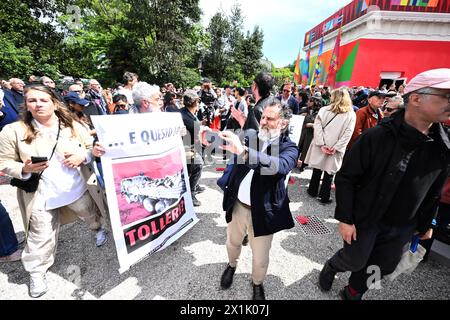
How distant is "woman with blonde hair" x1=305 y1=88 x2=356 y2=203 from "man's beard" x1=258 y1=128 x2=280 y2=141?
226 centimetres

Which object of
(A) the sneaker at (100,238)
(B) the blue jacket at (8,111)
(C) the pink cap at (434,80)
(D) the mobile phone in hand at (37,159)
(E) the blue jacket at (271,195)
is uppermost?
(C) the pink cap at (434,80)

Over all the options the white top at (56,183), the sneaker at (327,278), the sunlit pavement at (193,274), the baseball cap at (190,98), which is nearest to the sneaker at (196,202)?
the sunlit pavement at (193,274)

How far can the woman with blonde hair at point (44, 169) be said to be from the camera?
1910 millimetres

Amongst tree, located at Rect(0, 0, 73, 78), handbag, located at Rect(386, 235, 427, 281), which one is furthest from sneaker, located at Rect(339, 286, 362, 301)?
tree, located at Rect(0, 0, 73, 78)

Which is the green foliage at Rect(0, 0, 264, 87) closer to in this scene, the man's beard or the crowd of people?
the crowd of people

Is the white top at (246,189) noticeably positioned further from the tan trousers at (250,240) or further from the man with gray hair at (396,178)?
the man with gray hair at (396,178)

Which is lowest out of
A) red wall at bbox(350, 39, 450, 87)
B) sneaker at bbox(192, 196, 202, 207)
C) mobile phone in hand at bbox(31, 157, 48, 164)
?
sneaker at bbox(192, 196, 202, 207)

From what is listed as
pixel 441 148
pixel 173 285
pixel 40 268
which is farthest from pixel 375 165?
pixel 40 268

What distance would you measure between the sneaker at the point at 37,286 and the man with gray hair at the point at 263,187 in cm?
199

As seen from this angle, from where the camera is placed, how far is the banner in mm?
2062

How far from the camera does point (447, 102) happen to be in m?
1.42

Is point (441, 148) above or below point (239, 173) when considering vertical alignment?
above
